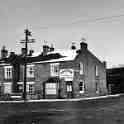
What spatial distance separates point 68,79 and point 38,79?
611 centimetres

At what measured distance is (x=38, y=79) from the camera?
38.6m

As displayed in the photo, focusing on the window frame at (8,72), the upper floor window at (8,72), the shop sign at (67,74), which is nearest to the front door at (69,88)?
the shop sign at (67,74)

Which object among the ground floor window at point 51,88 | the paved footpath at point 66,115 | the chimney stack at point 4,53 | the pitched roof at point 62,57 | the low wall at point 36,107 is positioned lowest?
the low wall at point 36,107

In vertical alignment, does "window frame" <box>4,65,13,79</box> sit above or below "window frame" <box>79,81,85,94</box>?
above

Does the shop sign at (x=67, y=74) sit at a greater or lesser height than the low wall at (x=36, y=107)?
greater

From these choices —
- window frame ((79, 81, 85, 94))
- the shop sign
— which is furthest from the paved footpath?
window frame ((79, 81, 85, 94))

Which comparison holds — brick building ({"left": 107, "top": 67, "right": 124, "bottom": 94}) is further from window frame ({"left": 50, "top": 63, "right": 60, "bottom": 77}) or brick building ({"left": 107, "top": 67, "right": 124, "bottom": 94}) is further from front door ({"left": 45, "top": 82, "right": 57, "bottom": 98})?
front door ({"left": 45, "top": 82, "right": 57, "bottom": 98})

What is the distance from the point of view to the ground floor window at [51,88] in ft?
116

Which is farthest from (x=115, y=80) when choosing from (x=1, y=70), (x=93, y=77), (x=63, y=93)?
(x=1, y=70)

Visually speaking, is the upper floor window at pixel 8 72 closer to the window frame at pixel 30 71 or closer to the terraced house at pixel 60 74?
the terraced house at pixel 60 74

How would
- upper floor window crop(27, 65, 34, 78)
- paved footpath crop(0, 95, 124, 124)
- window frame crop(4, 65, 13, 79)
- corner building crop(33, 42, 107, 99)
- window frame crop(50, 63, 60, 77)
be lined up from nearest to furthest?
paved footpath crop(0, 95, 124, 124) → corner building crop(33, 42, 107, 99) → window frame crop(50, 63, 60, 77) → upper floor window crop(27, 65, 34, 78) → window frame crop(4, 65, 13, 79)

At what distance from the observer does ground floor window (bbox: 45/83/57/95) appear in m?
35.5

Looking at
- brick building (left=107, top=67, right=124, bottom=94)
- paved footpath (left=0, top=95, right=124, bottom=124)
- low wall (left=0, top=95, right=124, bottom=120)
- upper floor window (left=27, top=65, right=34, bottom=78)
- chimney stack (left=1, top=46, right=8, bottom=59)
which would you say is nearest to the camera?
paved footpath (left=0, top=95, right=124, bottom=124)

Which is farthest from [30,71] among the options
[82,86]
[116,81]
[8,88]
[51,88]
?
[116,81]
